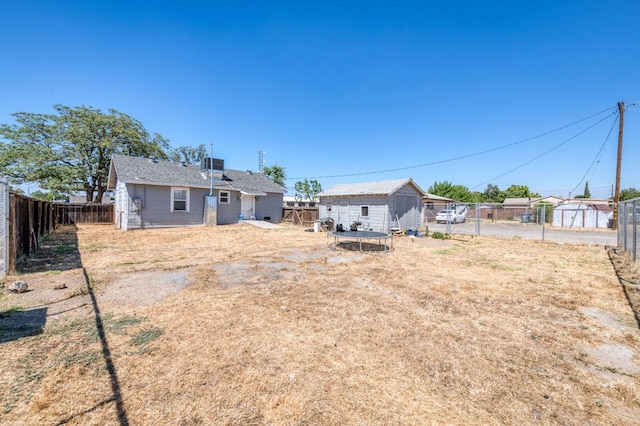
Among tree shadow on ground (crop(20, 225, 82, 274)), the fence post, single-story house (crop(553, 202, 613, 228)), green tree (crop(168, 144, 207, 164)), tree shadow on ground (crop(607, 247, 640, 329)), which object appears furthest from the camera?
green tree (crop(168, 144, 207, 164))

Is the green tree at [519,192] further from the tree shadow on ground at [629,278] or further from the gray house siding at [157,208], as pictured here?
the gray house siding at [157,208]

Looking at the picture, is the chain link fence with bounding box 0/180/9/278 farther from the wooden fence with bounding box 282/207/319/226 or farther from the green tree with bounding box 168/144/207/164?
the green tree with bounding box 168/144/207/164

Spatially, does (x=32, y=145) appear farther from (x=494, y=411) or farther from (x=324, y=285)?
(x=494, y=411)

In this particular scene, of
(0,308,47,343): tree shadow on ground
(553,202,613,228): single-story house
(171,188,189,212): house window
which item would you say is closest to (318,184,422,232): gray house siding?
(171,188,189,212): house window

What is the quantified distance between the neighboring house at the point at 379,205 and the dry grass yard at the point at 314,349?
967 centimetres

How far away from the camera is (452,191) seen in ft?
141

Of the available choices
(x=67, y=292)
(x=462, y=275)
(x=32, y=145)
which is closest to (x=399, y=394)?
(x=462, y=275)

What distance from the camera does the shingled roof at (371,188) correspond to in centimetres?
1611

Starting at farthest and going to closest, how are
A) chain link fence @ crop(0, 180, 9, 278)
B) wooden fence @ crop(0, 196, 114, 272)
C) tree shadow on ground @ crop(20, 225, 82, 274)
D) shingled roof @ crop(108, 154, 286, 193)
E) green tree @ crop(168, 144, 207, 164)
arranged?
1. green tree @ crop(168, 144, 207, 164)
2. shingled roof @ crop(108, 154, 286, 193)
3. tree shadow on ground @ crop(20, 225, 82, 274)
4. wooden fence @ crop(0, 196, 114, 272)
5. chain link fence @ crop(0, 180, 9, 278)

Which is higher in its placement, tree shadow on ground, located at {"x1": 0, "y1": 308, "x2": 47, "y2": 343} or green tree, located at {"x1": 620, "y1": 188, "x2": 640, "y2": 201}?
green tree, located at {"x1": 620, "y1": 188, "x2": 640, "y2": 201}

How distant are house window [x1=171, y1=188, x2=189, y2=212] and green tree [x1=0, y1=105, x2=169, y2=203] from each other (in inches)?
550

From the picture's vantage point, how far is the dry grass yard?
7.23 ft

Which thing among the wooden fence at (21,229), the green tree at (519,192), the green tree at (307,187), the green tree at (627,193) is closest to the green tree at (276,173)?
A: the green tree at (307,187)

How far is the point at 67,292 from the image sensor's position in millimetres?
4840
